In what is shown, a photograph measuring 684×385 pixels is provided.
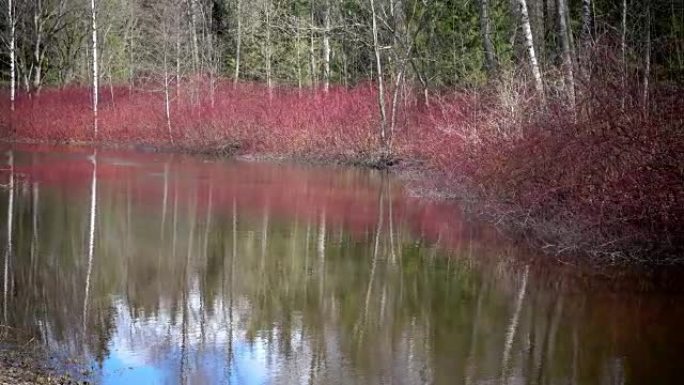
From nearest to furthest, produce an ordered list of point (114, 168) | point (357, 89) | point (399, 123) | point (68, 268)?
point (68, 268), point (114, 168), point (399, 123), point (357, 89)

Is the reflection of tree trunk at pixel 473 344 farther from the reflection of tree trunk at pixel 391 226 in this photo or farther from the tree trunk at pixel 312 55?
the tree trunk at pixel 312 55

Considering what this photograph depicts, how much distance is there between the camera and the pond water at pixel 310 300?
6.79 metres

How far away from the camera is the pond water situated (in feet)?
22.3

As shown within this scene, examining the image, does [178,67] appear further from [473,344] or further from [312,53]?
[473,344]

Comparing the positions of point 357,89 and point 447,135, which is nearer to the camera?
point 447,135

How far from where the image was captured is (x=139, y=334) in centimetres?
750

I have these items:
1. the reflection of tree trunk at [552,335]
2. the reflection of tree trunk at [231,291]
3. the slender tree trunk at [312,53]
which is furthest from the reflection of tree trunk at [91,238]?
the slender tree trunk at [312,53]

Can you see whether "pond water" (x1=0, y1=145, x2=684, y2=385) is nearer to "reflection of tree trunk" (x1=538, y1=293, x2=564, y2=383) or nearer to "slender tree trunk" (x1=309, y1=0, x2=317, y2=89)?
"reflection of tree trunk" (x1=538, y1=293, x2=564, y2=383)

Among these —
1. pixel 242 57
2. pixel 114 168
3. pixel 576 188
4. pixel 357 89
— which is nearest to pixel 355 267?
pixel 576 188

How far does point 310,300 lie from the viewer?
890 cm

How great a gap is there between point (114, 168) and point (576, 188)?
14292 millimetres

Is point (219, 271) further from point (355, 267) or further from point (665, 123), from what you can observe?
point (665, 123)

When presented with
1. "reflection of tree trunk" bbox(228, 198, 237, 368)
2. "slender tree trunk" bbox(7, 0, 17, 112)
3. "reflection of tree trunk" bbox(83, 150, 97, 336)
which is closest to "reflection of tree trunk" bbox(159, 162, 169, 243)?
"reflection of tree trunk" bbox(83, 150, 97, 336)

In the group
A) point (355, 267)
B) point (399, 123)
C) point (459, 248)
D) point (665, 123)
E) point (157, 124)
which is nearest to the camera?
point (665, 123)
